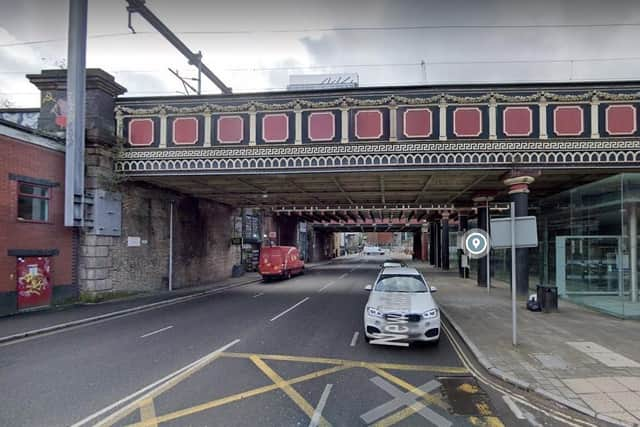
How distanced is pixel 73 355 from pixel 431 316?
783 cm

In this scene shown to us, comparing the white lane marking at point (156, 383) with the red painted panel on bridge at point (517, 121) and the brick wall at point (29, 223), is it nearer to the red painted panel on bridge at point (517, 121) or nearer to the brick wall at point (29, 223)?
the brick wall at point (29, 223)

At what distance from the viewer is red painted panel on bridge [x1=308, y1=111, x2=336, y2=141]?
631 inches

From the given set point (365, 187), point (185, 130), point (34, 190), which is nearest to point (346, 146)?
point (365, 187)

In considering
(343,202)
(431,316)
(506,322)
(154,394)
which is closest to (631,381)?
(431,316)

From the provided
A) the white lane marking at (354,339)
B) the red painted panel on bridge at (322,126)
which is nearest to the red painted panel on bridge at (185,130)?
the red painted panel on bridge at (322,126)

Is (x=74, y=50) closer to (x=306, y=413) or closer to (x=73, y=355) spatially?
(x=73, y=355)

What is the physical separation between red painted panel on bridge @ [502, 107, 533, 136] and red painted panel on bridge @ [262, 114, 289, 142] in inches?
352

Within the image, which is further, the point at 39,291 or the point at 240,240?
the point at 240,240

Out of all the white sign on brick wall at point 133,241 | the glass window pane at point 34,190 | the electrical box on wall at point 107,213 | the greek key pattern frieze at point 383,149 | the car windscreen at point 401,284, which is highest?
the greek key pattern frieze at point 383,149

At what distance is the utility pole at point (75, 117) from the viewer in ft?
48.5

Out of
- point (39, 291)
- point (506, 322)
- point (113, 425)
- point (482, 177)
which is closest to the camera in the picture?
point (113, 425)

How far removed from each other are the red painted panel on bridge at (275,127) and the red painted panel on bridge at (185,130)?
3165 millimetres

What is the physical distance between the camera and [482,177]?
57.6 feet

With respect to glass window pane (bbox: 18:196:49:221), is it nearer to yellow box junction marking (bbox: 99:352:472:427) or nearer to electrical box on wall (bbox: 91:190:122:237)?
electrical box on wall (bbox: 91:190:122:237)
